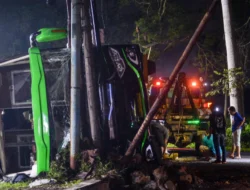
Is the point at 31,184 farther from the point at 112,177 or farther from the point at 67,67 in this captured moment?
the point at 67,67

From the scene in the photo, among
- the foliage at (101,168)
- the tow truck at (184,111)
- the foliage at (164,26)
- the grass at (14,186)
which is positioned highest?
the foliage at (164,26)

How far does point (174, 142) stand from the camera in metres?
14.2

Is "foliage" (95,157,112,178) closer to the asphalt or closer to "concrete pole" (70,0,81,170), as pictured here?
"concrete pole" (70,0,81,170)

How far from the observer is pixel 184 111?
48.1 ft

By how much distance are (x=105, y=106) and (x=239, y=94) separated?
811 cm

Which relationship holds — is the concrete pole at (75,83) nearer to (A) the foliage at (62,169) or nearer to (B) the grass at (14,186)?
(A) the foliage at (62,169)

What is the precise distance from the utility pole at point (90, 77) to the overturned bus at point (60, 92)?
0.39 metres

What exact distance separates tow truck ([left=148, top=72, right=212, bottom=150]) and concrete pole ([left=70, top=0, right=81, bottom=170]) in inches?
275

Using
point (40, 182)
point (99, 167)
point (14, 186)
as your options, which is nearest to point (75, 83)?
point (99, 167)

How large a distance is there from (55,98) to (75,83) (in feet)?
3.39

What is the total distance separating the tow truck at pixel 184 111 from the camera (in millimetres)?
Answer: 13938

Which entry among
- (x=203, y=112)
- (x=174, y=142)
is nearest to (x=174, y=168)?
(x=174, y=142)

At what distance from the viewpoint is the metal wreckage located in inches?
315

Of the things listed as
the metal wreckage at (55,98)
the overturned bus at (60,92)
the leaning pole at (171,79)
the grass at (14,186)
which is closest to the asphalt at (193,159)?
the metal wreckage at (55,98)
